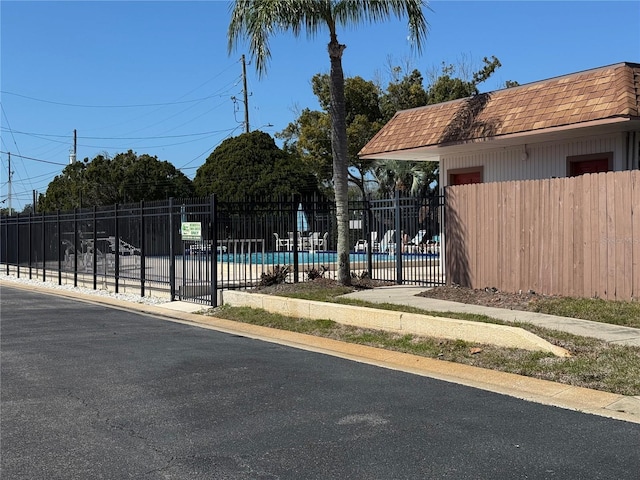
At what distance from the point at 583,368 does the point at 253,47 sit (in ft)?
30.4

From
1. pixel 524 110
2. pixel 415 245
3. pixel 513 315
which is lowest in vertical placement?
pixel 513 315

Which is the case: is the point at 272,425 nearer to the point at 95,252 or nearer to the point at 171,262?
the point at 171,262

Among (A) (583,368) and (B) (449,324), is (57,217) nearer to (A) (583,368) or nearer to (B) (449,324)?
(B) (449,324)

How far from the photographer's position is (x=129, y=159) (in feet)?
150

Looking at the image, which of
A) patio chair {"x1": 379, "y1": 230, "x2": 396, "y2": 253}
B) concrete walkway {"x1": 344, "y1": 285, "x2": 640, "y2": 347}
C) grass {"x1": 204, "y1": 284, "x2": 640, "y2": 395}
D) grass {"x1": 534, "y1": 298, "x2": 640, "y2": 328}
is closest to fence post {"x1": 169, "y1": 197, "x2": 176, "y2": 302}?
grass {"x1": 204, "y1": 284, "x2": 640, "y2": 395}

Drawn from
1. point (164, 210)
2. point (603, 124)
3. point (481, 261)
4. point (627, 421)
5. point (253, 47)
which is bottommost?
point (627, 421)

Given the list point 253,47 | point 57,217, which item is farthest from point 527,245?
point 57,217

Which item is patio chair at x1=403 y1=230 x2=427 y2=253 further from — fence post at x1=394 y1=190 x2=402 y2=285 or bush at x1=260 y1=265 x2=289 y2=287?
bush at x1=260 y1=265 x2=289 y2=287

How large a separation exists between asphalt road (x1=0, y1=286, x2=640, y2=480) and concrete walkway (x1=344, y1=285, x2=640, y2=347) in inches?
107

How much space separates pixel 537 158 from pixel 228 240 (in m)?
7.59

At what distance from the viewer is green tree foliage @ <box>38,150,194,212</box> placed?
44.4m

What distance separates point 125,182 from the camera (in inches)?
1747

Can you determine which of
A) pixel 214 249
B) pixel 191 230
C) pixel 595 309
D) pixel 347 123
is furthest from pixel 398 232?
pixel 347 123

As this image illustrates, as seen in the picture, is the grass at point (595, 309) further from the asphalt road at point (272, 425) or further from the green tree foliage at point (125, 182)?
the green tree foliage at point (125, 182)
